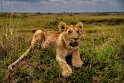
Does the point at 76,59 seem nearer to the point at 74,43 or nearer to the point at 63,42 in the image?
the point at 63,42

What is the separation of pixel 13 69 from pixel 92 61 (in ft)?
6.80

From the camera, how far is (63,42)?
32.2 feet

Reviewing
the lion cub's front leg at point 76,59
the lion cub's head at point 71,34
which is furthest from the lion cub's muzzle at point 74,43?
the lion cub's front leg at point 76,59

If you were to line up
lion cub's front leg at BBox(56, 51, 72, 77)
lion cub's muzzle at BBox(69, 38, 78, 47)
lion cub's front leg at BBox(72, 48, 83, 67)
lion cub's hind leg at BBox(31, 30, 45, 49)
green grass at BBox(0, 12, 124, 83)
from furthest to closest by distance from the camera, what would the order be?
lion cub's hind leg at BBox(31, 30, 45, 49) → lion cub's front leg at BBox(72, 48, 83, 67) → green grass at BBox(0, 12, 124, 83) → lion cub's front leg at BBox(56, 51, 72, 77) → lion cub's muzzle at BBox(69, 38, 78, 47)

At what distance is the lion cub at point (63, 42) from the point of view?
9375 mm

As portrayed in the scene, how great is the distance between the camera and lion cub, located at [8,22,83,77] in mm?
9375

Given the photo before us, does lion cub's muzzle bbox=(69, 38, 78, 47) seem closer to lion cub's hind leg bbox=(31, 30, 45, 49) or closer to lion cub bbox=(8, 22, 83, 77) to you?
lion cub bbox=(8, 22, 83, 77)

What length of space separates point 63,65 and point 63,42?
0.63 meters

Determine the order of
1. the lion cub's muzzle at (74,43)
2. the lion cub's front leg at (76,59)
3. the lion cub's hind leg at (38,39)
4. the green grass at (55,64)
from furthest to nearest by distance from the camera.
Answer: the lion cub's hind leg at (38,39), the lion cub's front leg at (76,59), the green grass at (55,64), the lion cub's muzzle at (74,43)

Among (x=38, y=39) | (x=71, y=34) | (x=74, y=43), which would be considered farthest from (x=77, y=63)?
(x=38, y=39)

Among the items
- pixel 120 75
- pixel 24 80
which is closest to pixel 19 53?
pixel 24 80

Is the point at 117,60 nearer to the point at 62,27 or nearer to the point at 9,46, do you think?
the point at 62,27

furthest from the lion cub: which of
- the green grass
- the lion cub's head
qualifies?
the green grass

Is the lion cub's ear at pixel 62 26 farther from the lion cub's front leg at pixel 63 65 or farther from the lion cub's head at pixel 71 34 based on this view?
the lion cub's front leg at pixel 63 65
